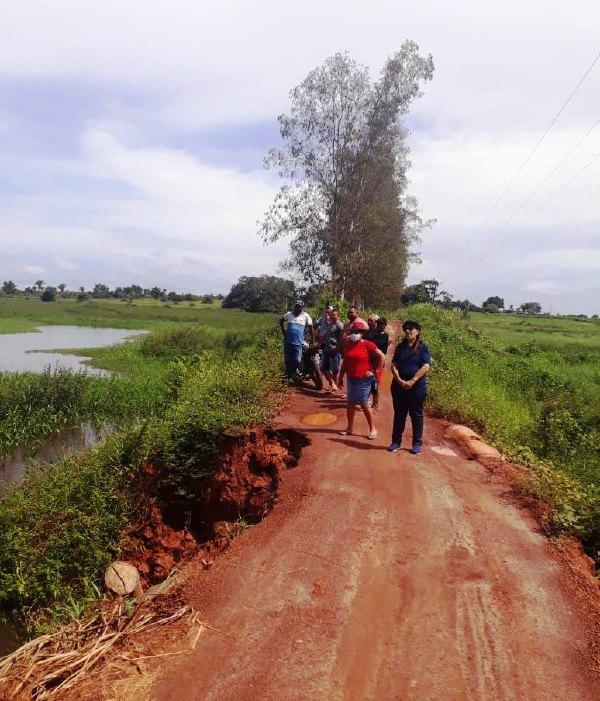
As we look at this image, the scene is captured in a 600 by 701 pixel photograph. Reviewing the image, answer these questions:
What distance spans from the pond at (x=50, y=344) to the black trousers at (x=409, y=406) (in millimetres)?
17455

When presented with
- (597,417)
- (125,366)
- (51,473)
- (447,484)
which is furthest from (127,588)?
(125,366)

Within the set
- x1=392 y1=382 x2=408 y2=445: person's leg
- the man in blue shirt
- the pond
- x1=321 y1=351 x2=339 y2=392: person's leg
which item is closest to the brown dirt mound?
x1=392 y1=382 x2=408 y2=445: person's leg

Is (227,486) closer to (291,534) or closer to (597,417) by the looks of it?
(291,534)

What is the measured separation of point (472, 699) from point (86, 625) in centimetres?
318

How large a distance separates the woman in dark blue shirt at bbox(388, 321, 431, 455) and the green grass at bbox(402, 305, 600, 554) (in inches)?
68.1

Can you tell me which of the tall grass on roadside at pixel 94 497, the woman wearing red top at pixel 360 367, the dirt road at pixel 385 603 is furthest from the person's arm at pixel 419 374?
the tall grass on roadside at pixel 94 497

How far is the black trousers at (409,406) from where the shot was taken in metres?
7.20

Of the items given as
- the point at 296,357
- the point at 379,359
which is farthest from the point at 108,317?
the point at 379,359

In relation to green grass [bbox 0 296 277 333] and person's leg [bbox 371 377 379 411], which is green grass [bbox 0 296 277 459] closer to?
person's leg [bbox 371 377 379 411]

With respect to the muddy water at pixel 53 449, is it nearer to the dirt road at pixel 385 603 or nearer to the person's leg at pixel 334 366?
the person's leg at pixel 334 366

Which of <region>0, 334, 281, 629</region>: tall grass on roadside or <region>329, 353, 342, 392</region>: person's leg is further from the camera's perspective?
<region>329, 353, 342, 392</region>: person's leg

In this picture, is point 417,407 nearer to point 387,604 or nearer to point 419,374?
point 419,374

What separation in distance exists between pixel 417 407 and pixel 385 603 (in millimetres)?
3168

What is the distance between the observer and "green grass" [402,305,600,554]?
641 cm
